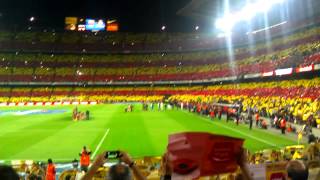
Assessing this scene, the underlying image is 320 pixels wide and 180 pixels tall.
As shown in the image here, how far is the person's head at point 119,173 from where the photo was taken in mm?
3721

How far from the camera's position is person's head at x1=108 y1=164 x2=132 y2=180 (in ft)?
12.2

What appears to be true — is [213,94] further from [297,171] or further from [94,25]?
[297,171]

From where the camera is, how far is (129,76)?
106 m

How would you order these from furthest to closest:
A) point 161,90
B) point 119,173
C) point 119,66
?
point 119,66 < point 161,90 < point 119,173

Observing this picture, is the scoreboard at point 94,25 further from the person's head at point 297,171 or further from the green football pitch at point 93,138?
the person's head at point 297,171

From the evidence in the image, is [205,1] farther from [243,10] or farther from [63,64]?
[63,64]

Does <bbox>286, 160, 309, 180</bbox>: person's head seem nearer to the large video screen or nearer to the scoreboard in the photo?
the scoreboard

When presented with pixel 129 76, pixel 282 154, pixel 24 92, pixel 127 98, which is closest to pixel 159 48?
pixel 129 76

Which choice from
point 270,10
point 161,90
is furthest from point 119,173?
point 161,90

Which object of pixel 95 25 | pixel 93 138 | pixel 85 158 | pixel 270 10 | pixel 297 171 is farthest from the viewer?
pixel 95 25

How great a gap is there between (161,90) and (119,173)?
98714 mm

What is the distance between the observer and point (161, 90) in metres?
102

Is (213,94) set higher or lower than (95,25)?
lower

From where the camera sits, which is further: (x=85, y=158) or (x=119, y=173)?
(x=85, y=158)
